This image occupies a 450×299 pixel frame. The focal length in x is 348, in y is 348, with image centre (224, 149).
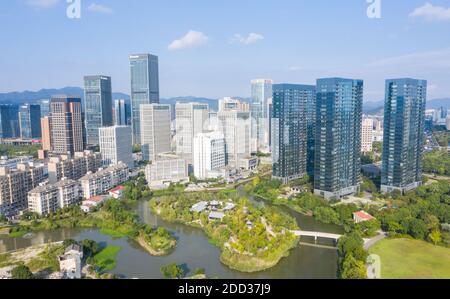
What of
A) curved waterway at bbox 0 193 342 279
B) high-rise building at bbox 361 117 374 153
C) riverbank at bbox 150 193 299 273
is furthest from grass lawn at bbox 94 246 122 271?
high-rise building at bbox 361 117 374 153

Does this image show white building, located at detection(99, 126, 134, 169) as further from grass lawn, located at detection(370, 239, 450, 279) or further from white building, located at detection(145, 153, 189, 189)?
grass lawn, located at detection(370, 239, 450, 279)

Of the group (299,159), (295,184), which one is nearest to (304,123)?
(299,159)

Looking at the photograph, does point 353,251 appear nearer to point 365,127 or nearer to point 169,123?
point 169,123

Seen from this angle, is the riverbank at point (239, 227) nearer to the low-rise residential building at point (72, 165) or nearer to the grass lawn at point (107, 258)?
the grass lawn at point (107, 258)

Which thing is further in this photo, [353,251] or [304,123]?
[304,123]
